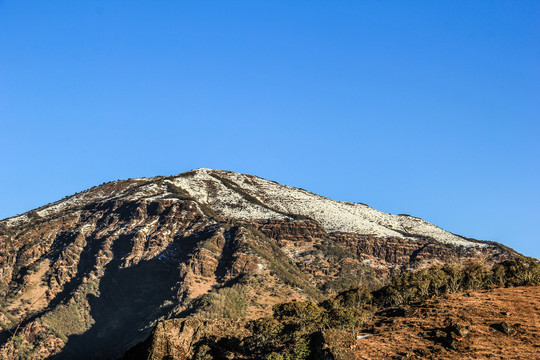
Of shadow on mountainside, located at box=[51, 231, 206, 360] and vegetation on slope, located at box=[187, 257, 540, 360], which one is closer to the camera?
vegetation on slope, located at box=[187, 257, 540, 360]

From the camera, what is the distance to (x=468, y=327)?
34344 mm

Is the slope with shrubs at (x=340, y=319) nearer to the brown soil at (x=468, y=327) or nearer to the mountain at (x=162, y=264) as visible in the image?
the brown soil at (x=468, y=327)

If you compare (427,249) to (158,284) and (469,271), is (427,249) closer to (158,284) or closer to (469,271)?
(158,284)

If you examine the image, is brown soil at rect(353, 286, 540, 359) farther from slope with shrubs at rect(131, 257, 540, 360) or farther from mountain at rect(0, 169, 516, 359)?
mountain at rect(0, 169, 516, 359)

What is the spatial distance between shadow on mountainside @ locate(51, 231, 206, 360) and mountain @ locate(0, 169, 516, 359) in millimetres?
403

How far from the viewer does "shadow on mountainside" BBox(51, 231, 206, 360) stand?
12675 cm

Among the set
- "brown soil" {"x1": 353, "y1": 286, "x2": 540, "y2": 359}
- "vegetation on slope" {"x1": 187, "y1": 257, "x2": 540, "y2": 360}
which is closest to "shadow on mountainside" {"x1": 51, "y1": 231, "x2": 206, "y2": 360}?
"vegetation on slope" {"x1": 187, "y1": 257, "x2": 540, "y2": 360}

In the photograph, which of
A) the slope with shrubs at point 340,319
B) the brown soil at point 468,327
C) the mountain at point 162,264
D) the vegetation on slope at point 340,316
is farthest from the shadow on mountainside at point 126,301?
the brown soil at point 468,327

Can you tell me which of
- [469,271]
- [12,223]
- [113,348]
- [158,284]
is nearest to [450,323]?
[469,271]

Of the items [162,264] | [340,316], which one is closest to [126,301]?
[162,264]

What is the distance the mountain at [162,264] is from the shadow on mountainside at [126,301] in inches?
15.9

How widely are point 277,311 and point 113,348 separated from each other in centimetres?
6864

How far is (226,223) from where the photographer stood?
180 m

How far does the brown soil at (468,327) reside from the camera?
31594 millimetres
